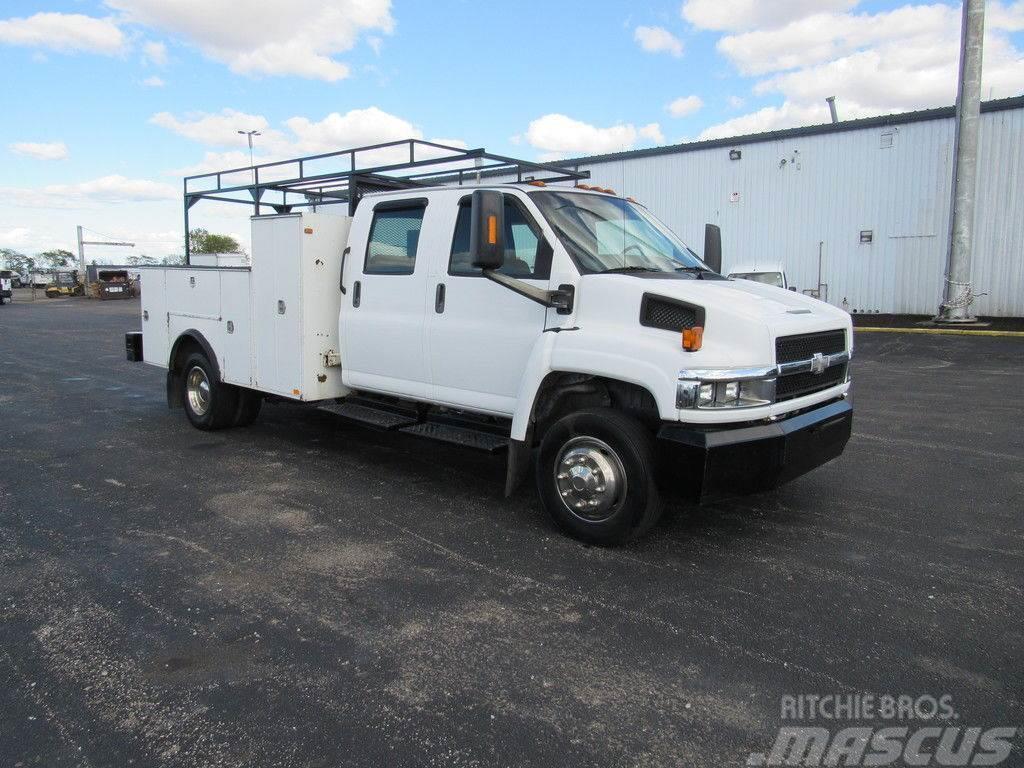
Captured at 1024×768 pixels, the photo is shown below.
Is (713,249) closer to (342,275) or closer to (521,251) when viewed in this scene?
(521,251)

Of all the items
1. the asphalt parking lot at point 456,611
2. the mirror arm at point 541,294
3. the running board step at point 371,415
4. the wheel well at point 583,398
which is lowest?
the asphalt parking lot at point 456,611

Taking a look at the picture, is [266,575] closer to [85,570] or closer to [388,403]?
[85,570]

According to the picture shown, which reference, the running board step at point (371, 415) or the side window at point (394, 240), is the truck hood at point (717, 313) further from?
the running board step at point (371, 415)

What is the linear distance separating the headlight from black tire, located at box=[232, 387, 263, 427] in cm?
508

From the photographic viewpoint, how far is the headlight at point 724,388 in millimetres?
A: 4164

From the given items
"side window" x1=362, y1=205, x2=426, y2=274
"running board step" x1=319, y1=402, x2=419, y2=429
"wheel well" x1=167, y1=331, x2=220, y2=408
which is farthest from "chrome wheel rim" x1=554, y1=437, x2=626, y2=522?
"wheel well" x1=167, y1=331, x2=220, y2=408

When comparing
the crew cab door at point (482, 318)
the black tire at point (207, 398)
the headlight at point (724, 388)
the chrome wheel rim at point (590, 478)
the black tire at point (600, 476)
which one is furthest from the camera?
the black tire at point (207, 398)

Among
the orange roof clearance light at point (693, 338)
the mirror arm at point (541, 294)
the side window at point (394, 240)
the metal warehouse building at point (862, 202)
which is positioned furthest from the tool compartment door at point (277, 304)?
the metal warehouse building at point (862, 202)

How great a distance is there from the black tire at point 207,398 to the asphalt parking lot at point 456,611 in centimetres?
101

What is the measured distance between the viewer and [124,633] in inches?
142

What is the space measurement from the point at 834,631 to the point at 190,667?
298cm

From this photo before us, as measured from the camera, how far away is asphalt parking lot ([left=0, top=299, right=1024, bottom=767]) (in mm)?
2881

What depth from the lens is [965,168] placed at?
723 inches

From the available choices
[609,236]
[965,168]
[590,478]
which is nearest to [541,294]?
[609,236]
